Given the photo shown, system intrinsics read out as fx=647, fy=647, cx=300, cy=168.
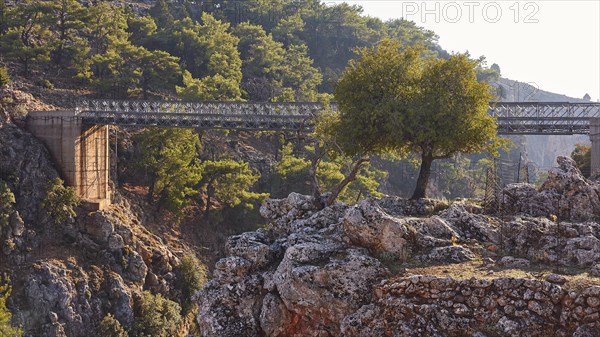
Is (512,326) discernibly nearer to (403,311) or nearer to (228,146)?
(403,311)

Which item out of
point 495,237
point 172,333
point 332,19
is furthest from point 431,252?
point 332,19

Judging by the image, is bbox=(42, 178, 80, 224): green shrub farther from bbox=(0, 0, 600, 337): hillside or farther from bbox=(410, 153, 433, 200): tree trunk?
bbox=(410, 153, 433, 200): tree trunk

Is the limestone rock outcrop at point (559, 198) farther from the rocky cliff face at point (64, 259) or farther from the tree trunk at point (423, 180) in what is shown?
the rocky cliff face at point (64, 259)

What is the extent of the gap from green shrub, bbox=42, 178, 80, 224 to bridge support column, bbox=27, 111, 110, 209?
61.2 inches

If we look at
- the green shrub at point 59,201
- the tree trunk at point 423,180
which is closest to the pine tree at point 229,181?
the green shrub at point 59,201

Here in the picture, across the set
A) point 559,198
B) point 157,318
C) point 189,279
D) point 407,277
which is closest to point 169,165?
point 189,279

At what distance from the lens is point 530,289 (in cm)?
1236

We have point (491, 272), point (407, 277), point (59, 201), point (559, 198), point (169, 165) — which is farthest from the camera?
point (169, 165)

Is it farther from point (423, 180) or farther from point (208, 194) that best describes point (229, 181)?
point (423, 180)

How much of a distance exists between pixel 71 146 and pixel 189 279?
11.6 meters

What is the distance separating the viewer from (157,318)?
3825cm

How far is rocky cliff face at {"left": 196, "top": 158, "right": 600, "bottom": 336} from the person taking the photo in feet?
40.4

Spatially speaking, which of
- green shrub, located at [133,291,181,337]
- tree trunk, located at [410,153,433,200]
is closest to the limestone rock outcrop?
tree trunk, located at [410,153,433,200]

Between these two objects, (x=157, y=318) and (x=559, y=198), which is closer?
(x=559, y=198)
